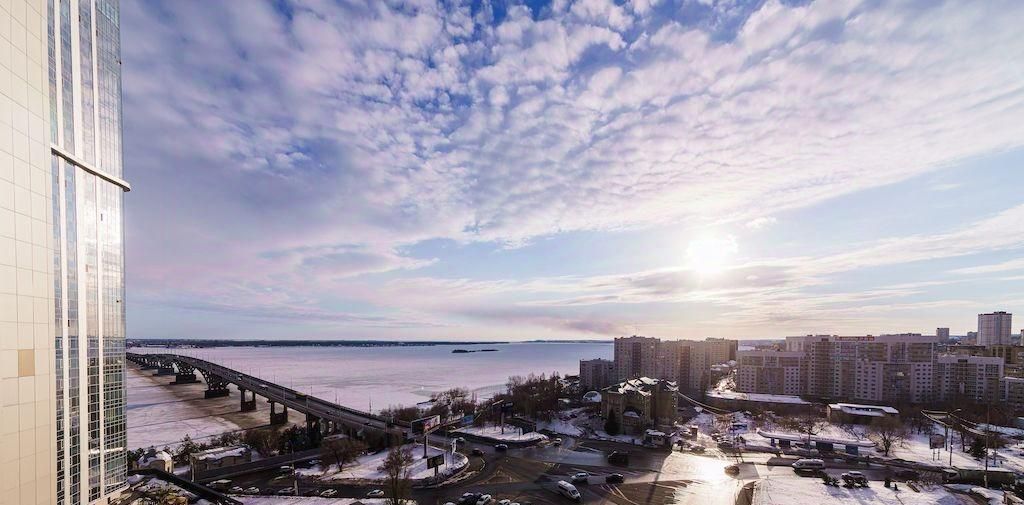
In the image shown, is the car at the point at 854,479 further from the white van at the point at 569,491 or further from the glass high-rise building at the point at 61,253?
the glass high-rise building at the point at 61,253

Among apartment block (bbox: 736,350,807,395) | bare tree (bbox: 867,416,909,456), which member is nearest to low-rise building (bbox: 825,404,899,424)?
bare tree (bbox: 867,416,909,456)

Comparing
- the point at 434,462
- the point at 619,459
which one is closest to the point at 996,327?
the point at 619,459

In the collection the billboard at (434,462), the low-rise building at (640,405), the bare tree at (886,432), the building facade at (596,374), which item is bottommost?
the building facade at (596,374)

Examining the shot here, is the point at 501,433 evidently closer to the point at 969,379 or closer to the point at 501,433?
the point at 501,433

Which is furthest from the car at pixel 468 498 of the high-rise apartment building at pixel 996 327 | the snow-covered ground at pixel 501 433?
the high-rise apartment building at pixel 996 327

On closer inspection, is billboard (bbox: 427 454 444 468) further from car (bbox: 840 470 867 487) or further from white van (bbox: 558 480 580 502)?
car (bbox: 840 470 867 487)

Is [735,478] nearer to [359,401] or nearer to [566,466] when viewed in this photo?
[566,466]
